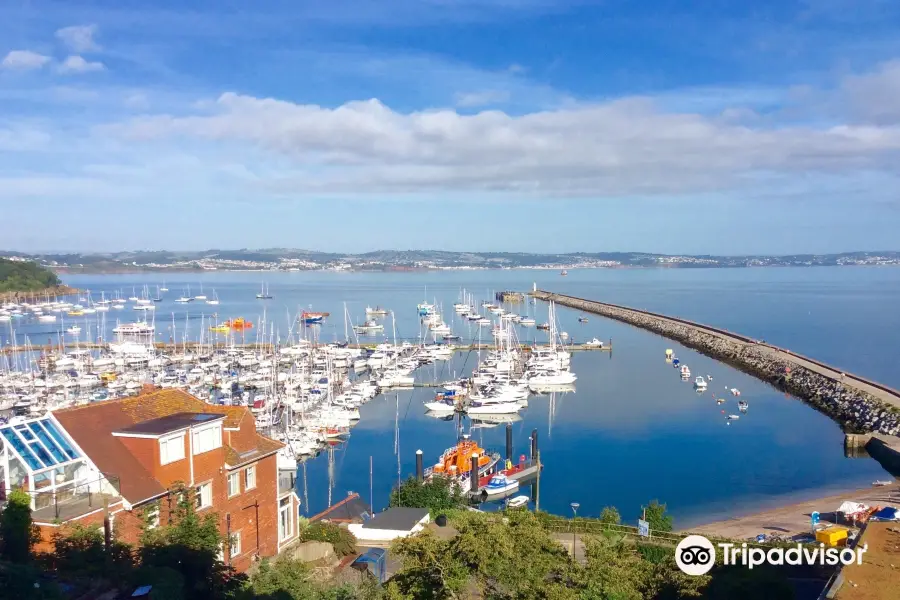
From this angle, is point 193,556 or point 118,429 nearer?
point 193,556

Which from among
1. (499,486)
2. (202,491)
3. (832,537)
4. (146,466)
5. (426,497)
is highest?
(146,466)

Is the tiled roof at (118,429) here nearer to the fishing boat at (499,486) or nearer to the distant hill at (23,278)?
the fishing boat at (499,486)

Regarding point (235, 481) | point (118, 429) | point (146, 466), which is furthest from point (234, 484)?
point (118, 429)

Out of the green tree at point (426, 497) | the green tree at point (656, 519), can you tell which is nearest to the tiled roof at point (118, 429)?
the green tree at point (426, 497)

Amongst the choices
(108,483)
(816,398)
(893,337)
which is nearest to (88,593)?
(108,483)

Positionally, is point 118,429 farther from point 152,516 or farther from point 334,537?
point 334,537

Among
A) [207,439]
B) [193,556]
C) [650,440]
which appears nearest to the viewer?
[193,556]

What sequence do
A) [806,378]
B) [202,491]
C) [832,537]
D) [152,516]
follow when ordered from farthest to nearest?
1. [806,378]
2. [832,537]
3. [202,491]
4. [152,516]
